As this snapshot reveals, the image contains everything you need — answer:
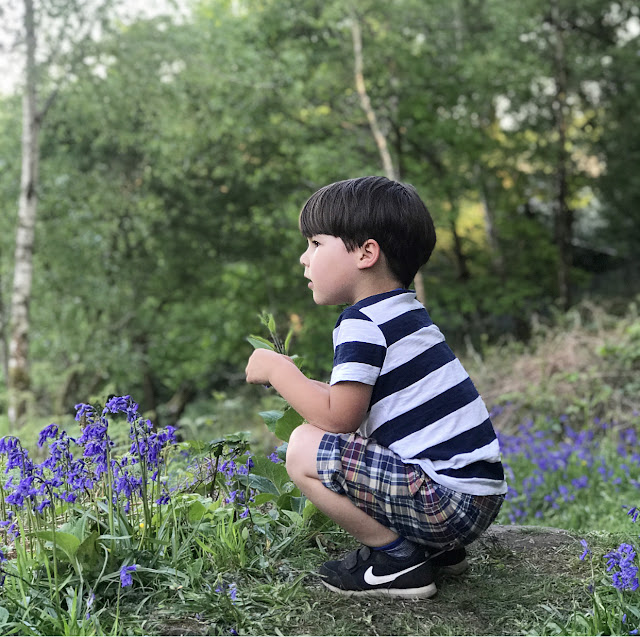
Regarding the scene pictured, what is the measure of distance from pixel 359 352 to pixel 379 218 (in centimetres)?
45

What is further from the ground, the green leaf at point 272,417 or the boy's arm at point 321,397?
the boy's arm at point 321,397

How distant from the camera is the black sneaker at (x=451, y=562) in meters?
2.40

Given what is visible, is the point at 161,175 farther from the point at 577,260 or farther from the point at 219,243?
the point at 577,260

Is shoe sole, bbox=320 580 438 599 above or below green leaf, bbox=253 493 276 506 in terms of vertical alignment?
below

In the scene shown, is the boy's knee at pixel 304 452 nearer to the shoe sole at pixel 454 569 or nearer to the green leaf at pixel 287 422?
the green leaf at pixel 287 422

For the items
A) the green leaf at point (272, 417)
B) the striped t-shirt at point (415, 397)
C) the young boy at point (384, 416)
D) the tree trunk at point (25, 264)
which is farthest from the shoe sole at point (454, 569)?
the tree trunk at point (25, 264)

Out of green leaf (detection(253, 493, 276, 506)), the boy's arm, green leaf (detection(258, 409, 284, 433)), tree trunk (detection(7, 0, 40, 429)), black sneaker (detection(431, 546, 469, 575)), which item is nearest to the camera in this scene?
the boy's arm

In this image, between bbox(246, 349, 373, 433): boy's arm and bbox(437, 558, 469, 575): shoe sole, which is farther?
bbox(437, 558, 469, 575): shoe sole

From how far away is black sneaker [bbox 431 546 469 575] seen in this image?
240 cm

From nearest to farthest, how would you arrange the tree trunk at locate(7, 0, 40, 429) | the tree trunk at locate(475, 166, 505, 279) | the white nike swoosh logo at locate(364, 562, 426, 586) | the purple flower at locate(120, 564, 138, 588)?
the purple flower at locate(120, 564, 138, 588), the white nike swoosh logo at locate(364, 562, 426, 586), the tree trunk at locate(7, 0, 40, 429), the tree trunk at locate(475, 166, 505, 279)

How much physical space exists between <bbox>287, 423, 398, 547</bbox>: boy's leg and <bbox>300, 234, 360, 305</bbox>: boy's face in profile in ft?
1.45

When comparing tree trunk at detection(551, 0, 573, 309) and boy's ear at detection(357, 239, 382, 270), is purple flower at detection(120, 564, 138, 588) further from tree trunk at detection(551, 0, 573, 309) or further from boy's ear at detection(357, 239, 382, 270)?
tree trunk at detection(551, 0, 573, 309)

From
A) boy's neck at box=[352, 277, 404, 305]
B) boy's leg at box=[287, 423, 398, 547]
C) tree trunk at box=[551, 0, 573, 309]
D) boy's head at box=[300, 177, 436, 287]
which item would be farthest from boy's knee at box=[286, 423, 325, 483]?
tree trunk at box=[551, 0, 573, 309]

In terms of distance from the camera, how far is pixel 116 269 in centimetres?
1352
